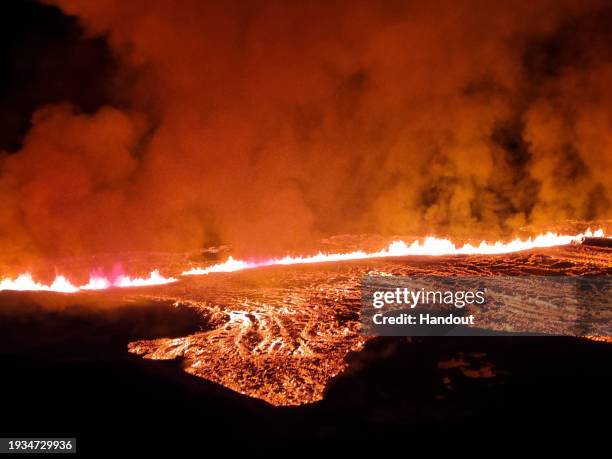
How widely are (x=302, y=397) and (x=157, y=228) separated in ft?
20.6

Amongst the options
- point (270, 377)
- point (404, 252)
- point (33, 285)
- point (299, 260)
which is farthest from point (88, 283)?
point (404, 252)

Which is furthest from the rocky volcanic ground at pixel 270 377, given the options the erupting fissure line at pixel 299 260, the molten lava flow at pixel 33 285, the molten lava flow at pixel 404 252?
the molten lava flow at pixel 404 252

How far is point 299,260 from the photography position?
6645 mm

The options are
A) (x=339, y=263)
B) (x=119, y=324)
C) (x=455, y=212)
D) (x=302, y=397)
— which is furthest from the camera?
(x=455, y=212)

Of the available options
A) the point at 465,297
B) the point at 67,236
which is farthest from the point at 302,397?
the point at 67,236

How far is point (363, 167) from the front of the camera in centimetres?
927

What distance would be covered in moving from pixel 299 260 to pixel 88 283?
263cm

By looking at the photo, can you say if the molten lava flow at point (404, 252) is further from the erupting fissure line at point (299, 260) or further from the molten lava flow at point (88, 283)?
the molten lava flow at point (88, 283)

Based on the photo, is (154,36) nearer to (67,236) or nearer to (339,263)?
(67,236)

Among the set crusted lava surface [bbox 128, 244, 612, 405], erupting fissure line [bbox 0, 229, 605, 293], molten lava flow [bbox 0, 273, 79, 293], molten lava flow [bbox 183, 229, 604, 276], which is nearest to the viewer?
crusted lava surface [bbox 128, 244, 612, 405]

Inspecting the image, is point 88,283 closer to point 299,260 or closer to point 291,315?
point 299,260

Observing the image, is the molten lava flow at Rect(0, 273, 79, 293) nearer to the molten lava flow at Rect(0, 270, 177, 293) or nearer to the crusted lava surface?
the molten lava flow at Rect(0, 270, 177, 293)

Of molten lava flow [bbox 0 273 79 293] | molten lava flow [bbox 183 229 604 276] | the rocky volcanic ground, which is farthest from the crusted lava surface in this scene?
molten lava flow [bbox 0 273 79 293]

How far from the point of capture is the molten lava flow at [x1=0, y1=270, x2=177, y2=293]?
5.36 metres
